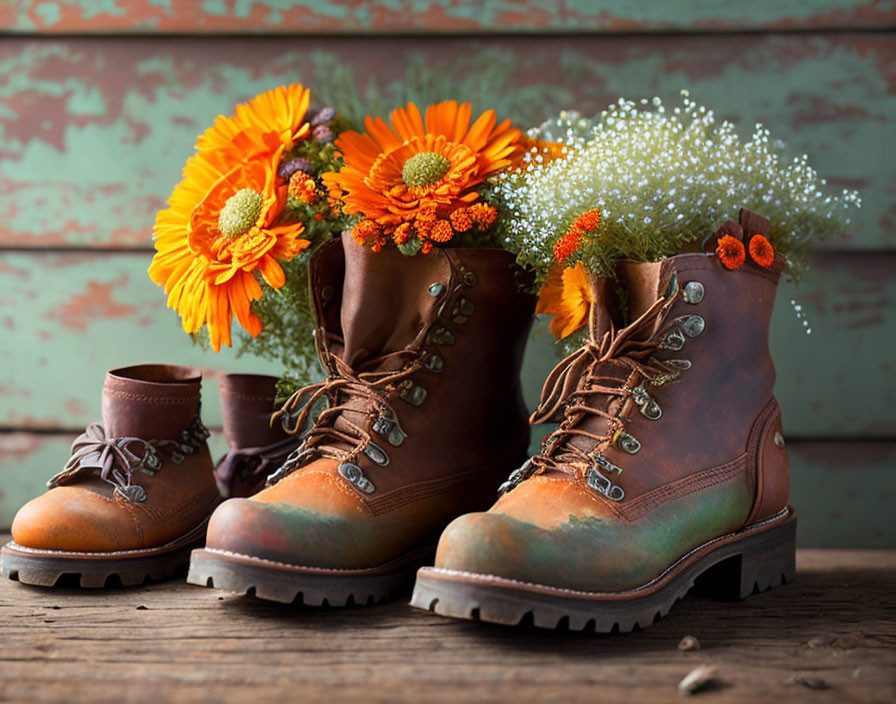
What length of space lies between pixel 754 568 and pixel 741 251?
0.32 metres

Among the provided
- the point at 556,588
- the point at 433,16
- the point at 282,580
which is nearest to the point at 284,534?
the point at 282,580

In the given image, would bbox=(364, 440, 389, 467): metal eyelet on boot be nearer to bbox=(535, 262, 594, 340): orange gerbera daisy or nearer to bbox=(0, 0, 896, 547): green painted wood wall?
bbox=(535, 262, 594, 340): orange gerbera daisy

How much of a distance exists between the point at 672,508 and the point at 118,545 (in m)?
0.55

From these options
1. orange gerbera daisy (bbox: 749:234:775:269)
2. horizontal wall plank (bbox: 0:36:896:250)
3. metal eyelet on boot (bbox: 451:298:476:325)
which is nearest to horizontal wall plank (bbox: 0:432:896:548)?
horizontal wall plank (bbox: 0:36:896:250)

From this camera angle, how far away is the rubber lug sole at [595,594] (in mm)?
648

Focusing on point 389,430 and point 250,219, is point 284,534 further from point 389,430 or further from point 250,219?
point 250,219

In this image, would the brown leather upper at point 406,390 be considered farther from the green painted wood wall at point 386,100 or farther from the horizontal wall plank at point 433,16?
the horizontal wall plank at point 433,16

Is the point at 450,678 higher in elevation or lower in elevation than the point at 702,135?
lower

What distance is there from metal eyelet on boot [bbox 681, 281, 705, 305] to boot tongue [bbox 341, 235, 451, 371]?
9.6 inches

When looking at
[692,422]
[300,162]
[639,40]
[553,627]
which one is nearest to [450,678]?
[553,627]

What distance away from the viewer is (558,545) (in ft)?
2.23

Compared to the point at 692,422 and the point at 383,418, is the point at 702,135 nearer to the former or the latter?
the point at 692,422

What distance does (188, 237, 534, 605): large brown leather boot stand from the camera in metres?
0.77

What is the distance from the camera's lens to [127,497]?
84cm
